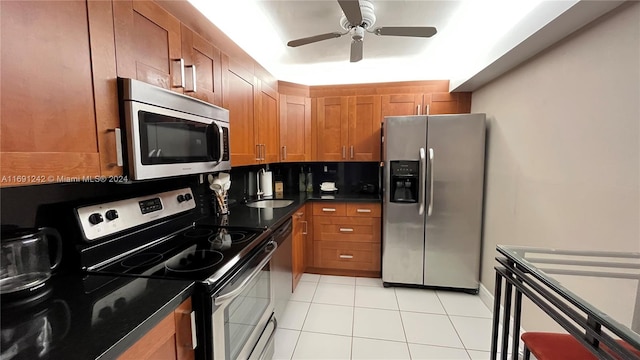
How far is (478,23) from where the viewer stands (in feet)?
6.93

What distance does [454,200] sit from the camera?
250 cm

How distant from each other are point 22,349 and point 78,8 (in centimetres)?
98

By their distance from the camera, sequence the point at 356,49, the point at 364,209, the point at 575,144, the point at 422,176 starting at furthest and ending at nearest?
the point at 364,209
the point at 422,176
the point at 356,49
the point at 575,144

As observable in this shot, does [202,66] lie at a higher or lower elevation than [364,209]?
higher

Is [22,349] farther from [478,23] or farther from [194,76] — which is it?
[478,23]

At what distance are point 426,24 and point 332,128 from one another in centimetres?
139

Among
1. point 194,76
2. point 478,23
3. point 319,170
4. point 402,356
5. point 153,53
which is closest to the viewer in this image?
point 153,53

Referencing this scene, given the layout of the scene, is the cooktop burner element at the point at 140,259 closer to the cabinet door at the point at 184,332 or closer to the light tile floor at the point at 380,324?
the cabinet door at the point at 184,332

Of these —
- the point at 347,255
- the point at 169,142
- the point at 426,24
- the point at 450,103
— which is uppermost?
the point at 426,24

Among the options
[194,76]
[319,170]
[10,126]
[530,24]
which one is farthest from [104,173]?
[319,170]

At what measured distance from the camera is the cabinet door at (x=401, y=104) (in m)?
2.92

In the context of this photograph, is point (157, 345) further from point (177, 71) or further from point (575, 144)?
point (575, 144)

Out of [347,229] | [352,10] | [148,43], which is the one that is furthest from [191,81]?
[347,229]

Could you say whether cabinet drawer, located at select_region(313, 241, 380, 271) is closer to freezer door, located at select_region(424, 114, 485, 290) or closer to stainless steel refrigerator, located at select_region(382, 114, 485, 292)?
stainless steel refrigerator, located at select_region(382, 114, 485, 292)
